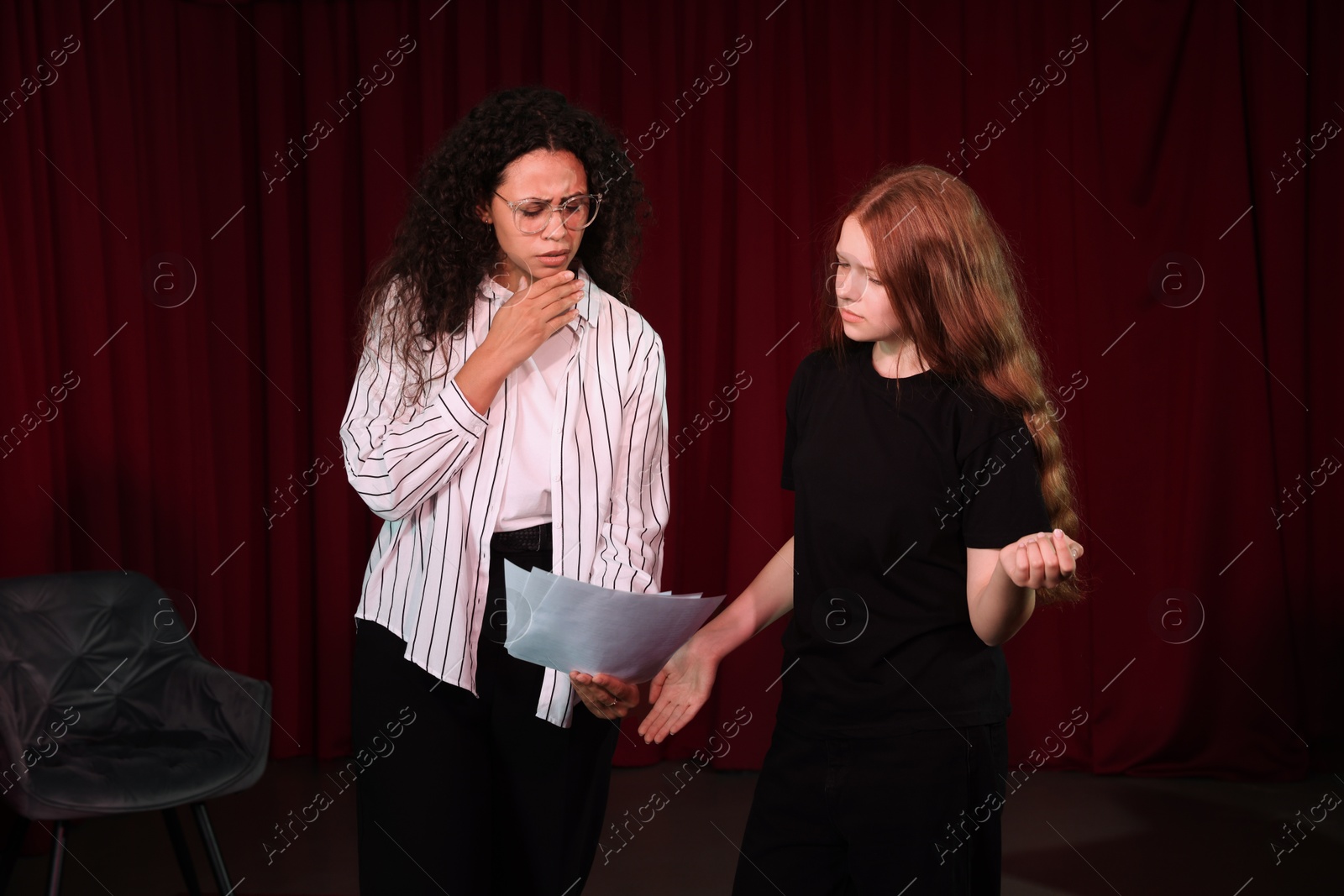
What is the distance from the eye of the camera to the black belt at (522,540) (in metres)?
1.49

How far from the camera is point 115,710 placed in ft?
8.50

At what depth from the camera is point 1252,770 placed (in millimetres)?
3414

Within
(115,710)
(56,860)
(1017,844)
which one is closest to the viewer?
(56,860)

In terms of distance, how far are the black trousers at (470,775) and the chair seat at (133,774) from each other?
0.94m

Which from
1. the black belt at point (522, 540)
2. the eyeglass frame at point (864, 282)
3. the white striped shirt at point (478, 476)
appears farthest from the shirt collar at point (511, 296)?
the eyeglass frame at point (864, 282)

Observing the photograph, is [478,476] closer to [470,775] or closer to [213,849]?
[470,775]

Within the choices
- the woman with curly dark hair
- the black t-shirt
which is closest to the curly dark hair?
the woman with curly dark hair

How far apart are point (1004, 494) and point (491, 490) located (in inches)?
27.3

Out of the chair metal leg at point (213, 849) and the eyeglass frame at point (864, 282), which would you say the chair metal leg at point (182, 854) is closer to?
the chair metal leg at point (213, 849)

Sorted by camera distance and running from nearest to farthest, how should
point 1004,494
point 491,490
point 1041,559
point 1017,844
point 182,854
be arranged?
point 1041,559
point 1004,494
point 491,490
point 182,854
point 1017,844

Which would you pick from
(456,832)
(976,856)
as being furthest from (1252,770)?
(456,832)

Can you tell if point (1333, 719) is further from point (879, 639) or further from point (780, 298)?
point (879, 639)

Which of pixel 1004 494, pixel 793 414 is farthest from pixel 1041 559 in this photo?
pixel 793 414

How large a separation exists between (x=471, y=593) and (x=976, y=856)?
0.76m
